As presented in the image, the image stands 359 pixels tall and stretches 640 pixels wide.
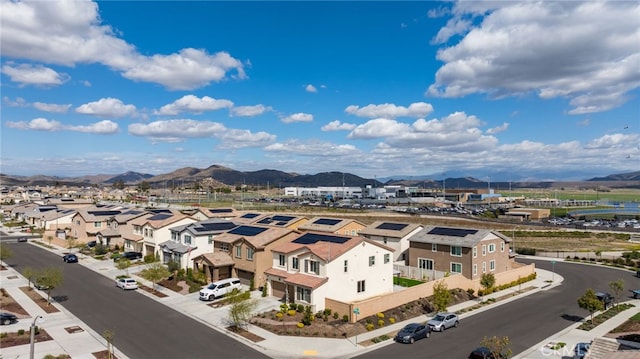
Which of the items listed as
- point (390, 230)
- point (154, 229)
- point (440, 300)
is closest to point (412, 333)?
point (440, 300)

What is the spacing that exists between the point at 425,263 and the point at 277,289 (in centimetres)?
2002

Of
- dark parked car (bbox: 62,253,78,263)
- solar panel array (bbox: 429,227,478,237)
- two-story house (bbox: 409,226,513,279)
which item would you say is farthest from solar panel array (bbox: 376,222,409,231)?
dark parked car (bbox: 62,253,78,263)

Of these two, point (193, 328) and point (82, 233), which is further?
point (82, 233)

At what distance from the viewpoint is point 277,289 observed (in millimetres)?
42875

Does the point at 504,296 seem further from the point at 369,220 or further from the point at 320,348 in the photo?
the point at 369,220

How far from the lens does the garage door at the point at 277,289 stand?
42.2 m

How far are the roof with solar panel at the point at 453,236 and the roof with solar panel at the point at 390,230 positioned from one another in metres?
2.13

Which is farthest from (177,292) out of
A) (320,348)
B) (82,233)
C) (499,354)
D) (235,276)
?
(82,233)

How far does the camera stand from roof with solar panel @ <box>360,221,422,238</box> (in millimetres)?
57066

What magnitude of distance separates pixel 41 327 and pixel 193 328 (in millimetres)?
12219

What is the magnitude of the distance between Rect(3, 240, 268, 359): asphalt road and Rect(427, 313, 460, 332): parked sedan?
14.2 meters

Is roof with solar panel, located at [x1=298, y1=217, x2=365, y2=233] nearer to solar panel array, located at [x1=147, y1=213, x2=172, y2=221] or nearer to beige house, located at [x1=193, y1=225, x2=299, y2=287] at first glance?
beige house, located at [x1=193, y1=225, x2=299, y2=287]

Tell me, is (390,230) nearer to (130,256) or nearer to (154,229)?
(154,229)

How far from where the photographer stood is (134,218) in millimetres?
74250
